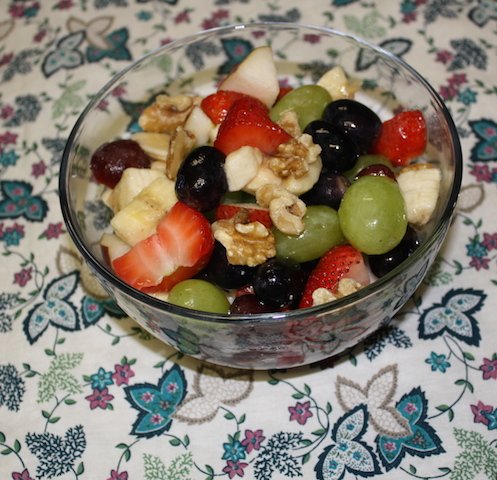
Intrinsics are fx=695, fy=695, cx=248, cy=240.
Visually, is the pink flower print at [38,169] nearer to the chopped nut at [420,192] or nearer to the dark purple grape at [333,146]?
the dark purple grape at [333,146]

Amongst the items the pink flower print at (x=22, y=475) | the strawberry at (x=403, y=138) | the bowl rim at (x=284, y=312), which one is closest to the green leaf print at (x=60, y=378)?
the pink flower print at (x=22, y=475)

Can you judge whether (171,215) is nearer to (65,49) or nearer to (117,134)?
(117,134)

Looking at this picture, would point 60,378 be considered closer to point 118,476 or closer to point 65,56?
point 118,476

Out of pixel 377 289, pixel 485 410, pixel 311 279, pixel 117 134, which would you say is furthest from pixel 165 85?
pixel 485 410

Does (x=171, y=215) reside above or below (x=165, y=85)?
below

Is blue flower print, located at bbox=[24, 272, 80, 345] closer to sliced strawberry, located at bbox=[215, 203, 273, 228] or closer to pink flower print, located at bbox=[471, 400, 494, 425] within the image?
sliced strawberry, located at bbox=[215, 203, 273, 228]

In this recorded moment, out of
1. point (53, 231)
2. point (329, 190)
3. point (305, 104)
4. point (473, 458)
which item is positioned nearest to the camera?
point (473, 458)

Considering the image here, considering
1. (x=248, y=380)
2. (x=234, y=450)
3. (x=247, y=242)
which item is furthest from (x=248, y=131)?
(x=234, y=450)
